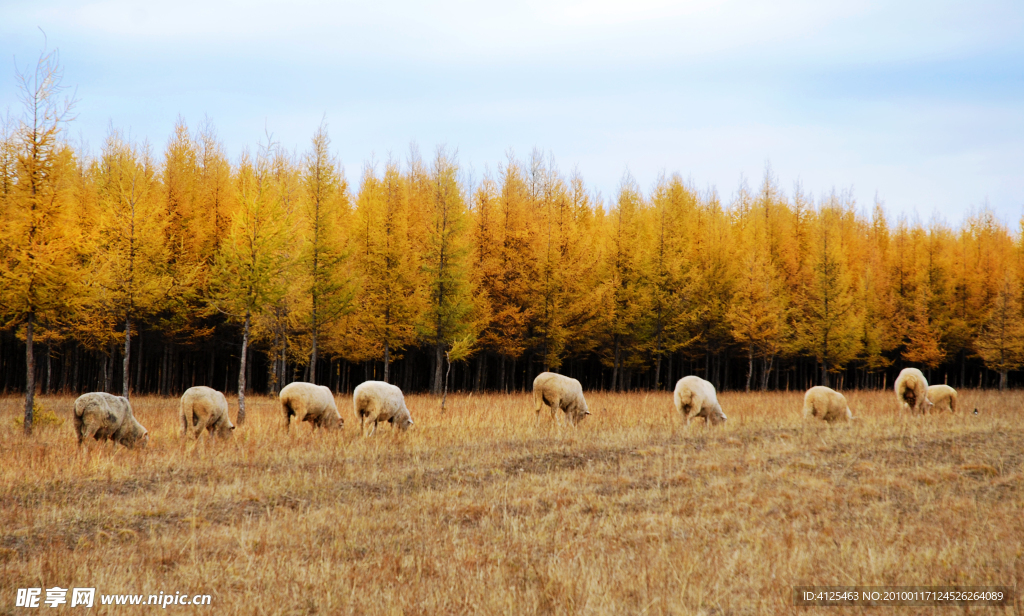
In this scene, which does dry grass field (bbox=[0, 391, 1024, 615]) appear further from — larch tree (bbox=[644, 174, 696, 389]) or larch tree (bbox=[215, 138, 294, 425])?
larch tree (bbox=[644, 174, 696, 389])

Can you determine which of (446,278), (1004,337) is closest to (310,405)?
(446,278)

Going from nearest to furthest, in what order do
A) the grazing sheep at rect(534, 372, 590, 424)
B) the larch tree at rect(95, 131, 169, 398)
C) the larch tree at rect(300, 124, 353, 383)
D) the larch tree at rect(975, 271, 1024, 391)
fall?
the grazing sheep at rect(534, 372, 590, 424) < the larch tree at rect(95, 131, 169, 398) < the larch tree at rect(300, 124, 353, 383) < the larch tree at rect(975, 271, 1024, 391)

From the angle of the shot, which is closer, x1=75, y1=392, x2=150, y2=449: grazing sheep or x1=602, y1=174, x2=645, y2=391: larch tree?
x1=75, y1=392, x2=150, y2=449: grazing sheep

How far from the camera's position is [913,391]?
19234 mm

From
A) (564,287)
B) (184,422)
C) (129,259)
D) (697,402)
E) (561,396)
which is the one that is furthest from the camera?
(564,287)

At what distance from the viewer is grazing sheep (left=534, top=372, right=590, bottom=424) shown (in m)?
16.2

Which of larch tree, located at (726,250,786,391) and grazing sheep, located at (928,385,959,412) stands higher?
larch tree, located at (726,250,786,391)

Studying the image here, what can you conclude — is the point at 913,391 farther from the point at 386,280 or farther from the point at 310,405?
the point at 386,280

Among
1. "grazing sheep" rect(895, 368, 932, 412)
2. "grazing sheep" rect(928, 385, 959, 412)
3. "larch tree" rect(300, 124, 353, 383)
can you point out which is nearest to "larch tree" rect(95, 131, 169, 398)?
"larch tree" rect(300, 124, 353, 383)

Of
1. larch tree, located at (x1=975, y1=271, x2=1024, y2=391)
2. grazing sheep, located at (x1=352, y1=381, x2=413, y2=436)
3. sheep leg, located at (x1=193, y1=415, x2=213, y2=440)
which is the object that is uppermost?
larch tree, located at (x1=975, y1=271, x2=1024, y2=391)

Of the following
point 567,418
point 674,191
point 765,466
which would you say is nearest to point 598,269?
point 674,191

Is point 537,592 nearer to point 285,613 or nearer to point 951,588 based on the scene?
point 285,613

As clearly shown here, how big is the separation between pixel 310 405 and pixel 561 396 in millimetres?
Answer: 6355

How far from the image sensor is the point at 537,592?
16.6 feet
